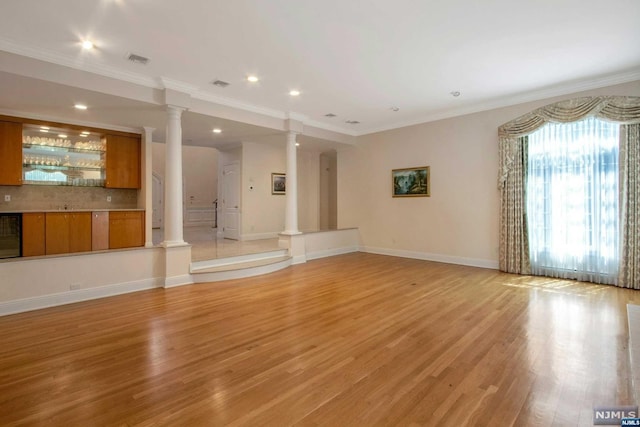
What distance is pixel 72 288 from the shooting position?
4.28 meters

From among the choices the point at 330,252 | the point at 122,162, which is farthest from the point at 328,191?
the point at 122,162

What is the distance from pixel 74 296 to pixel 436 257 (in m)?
6.59

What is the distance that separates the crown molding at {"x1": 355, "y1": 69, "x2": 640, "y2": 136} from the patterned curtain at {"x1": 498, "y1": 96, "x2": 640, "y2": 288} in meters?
0.24

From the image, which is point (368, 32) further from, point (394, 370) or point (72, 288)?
point (72, 288)

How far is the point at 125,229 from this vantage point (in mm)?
6719

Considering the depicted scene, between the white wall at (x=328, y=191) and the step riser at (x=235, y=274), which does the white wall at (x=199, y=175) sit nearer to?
the white wall at (x=328, y=191)

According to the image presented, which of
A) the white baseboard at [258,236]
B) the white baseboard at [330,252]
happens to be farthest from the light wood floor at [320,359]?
→ the white baseboard at [258,236]

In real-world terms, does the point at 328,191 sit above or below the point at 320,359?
above

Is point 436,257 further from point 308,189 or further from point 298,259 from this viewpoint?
point 308,189

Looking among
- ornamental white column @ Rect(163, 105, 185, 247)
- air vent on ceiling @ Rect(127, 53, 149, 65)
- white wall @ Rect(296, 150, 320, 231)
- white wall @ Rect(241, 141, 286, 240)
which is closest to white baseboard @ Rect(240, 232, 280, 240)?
white wall @ Rect(241, 141, 286, 240)

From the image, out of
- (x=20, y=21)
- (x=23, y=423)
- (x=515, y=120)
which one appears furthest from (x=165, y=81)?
(x=515, y=120)

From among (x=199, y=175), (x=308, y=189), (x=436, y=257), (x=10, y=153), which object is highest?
(x=199, y=175)

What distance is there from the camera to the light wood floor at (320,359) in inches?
78.6

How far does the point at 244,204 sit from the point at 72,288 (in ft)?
16.5
